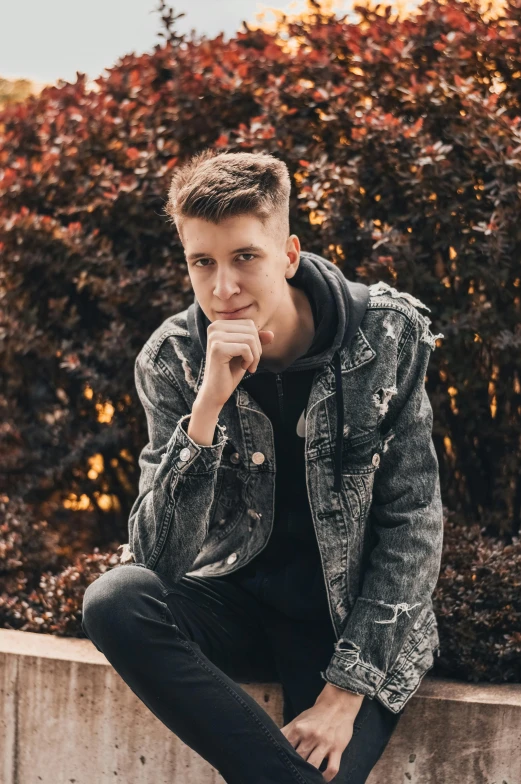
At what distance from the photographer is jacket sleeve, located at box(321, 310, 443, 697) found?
101 inches

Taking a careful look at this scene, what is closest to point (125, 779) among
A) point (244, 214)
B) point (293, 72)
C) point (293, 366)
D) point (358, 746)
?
point (358, 746)

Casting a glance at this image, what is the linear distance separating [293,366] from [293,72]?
1747 millimetres

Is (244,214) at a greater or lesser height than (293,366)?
greater

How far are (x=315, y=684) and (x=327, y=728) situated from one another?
0.27 metres

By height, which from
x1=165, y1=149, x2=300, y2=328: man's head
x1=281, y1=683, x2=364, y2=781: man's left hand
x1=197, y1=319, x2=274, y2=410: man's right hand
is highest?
x1=165, y1=149, x2=300, y2=328: man's head

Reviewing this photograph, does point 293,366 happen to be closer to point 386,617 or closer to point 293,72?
point 386,617

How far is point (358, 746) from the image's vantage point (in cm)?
247

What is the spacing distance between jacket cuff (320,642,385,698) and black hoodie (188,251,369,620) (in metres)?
0.23

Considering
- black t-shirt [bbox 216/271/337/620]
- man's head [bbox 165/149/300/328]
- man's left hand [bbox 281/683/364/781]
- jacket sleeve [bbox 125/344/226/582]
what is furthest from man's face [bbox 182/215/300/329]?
man's left hand [bbox 281/683/364/781]

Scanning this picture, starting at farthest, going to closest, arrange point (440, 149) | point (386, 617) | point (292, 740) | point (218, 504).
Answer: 1. point (440, 149)
2. point (218, 504)
3. point (386, 617)
4. point (292, 740)

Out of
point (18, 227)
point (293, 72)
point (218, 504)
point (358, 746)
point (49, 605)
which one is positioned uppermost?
point (293, 72)

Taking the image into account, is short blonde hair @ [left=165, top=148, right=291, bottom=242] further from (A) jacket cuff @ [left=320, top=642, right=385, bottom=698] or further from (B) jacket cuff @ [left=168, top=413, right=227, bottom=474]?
(A) jacket cuff @ [left=320, top=642, right=385, bottom=698]

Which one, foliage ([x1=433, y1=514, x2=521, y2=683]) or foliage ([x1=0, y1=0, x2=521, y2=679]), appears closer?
foliage ([x1=433, y1=514, x2=521, y2=683])

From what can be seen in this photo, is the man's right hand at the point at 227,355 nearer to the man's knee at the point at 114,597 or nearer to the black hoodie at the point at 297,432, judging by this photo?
the black hoodie at the point at 297,432
